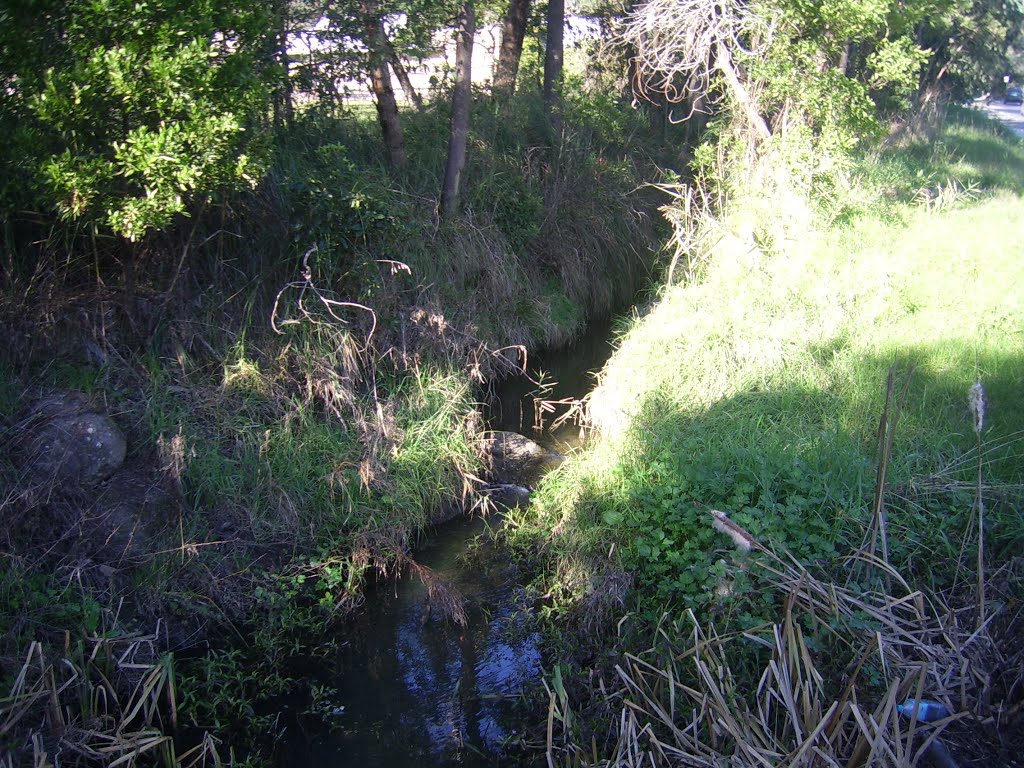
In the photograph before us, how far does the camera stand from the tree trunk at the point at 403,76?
778cm

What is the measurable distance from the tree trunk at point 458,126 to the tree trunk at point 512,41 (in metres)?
2.74

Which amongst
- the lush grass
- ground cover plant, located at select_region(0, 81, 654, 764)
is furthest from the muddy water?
the lush grass

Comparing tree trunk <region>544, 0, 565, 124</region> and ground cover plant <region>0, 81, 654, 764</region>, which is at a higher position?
tree trunk <region>544, 0, 565, 124</region>

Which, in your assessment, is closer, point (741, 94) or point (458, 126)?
point (458, 126)

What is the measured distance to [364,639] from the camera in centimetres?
512

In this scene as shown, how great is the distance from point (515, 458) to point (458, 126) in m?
3.68

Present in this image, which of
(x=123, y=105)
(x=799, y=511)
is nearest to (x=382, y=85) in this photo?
(x=123, y=105)

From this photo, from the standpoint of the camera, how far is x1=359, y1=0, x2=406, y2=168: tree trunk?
738cm

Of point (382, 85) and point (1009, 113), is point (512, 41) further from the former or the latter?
point (1009, 113)

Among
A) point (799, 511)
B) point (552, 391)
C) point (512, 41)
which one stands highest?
point (512, 41)

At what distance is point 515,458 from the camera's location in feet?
23.3

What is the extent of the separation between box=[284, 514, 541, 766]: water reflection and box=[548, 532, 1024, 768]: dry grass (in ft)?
1.89

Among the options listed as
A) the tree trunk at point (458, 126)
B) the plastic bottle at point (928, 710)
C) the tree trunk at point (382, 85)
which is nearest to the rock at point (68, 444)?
the tree trunk at point (382, 85)

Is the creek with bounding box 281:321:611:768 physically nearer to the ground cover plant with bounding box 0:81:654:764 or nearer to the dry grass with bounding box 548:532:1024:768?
the ground cover plant with bounding box 0:81:654:764
